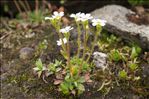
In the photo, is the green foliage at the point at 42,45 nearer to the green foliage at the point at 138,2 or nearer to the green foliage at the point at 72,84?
the green foliage at the point at 72,84

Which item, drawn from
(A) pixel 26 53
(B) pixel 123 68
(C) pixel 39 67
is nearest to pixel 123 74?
(B) pixel 123 68

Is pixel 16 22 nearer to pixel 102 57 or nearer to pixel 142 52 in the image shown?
pixel 102 57

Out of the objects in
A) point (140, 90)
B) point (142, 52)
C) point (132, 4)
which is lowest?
point (140, 90)

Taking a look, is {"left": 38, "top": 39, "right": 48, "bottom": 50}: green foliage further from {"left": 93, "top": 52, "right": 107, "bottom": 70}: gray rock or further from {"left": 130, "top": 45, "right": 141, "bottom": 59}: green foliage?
{"left": 130, "top": 45, "right": 141, "bottom": 59}: green foliage

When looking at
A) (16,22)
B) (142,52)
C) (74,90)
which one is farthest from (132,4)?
(74,90)

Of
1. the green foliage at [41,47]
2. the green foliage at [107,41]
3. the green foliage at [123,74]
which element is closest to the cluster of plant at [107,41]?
the green foliage at [107,41]

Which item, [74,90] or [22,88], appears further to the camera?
[22,88]

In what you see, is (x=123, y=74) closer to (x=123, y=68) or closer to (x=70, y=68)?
(x=123, y=68)

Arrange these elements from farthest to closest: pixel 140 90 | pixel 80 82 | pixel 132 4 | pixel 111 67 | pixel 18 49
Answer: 1. pixel 132 4
2. pixel 18 49
3. pixel 111 67
4. pixel 140 90
5. pixel 80 82
